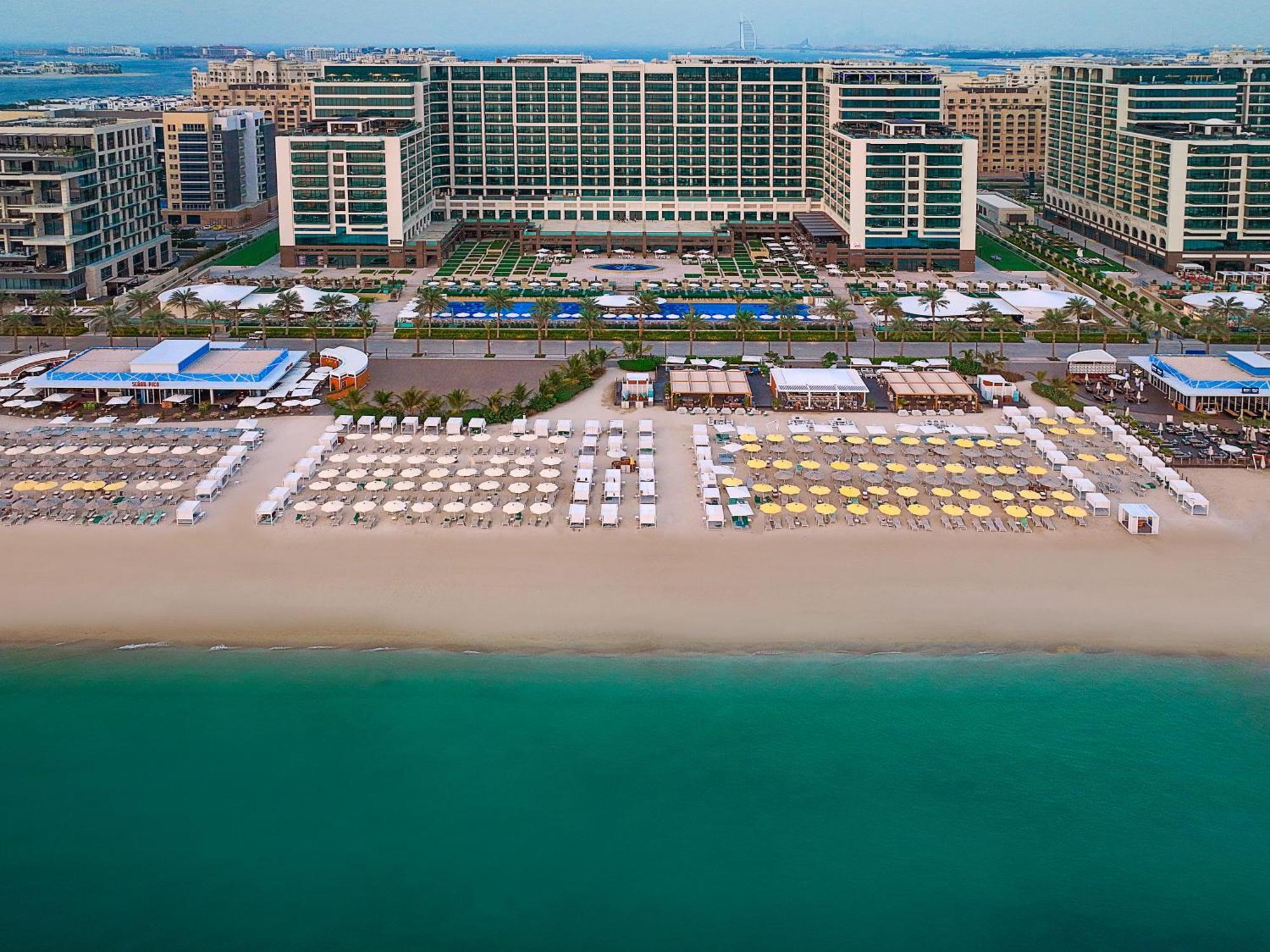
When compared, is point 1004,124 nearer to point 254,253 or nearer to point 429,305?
point 254,253

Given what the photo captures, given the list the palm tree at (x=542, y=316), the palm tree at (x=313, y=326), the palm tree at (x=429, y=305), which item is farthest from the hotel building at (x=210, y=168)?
the palm tree at (x=542, y=316)

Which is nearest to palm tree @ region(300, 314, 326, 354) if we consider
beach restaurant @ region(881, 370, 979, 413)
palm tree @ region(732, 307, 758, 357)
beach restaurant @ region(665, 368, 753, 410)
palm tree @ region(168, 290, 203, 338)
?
palm tree @ region(168, 290, 203, 338)

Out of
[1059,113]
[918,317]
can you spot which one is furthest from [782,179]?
[918,317]

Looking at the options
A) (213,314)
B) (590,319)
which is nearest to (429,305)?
(590,319)

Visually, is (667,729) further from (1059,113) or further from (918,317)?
(1059,113)

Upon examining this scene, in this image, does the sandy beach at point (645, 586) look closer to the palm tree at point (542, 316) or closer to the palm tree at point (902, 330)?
the palm tree at point (542, 316)

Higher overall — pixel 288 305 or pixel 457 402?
pixel 288 305

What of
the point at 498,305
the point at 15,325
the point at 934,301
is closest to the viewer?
the point at 15,325
